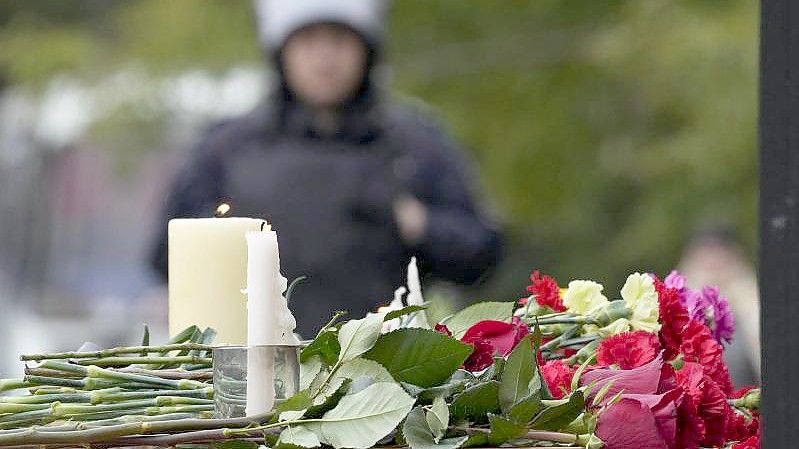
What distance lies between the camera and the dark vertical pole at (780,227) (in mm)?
978

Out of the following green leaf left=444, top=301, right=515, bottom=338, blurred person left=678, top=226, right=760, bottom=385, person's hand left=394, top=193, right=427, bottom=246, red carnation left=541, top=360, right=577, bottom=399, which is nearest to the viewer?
red carnation left=541, top=360, right=577, bottom=399

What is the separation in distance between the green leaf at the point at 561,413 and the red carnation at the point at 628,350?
0.15 meters

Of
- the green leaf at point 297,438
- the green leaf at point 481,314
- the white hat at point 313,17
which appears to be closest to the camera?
the green leaf at point 297,438

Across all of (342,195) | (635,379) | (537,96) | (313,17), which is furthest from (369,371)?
(537,96)

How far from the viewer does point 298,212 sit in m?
3.48

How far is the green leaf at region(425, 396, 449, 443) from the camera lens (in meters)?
1.11

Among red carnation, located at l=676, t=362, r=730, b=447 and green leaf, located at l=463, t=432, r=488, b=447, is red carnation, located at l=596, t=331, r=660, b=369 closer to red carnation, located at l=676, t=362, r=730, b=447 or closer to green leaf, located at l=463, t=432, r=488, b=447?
red carnation, located at l=676, t=362, r=730, b=447

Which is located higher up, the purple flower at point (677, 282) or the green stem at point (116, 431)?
the purple flower at point (677, 282)

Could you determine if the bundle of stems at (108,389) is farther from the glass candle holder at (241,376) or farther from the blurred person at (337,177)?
A: the blurred person at (337,177)

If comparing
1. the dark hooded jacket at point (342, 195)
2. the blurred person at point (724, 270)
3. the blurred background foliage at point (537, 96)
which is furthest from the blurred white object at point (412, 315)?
the blurred background foliage at point (537, 96)

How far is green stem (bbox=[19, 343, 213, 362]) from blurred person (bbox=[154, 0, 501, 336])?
1.85 m

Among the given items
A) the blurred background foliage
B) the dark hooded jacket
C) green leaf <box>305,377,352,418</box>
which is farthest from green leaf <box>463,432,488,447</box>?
the blurred background foliage

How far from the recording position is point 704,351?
137 centimetres

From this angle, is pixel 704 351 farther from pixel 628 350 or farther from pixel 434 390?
pixel 434 390
